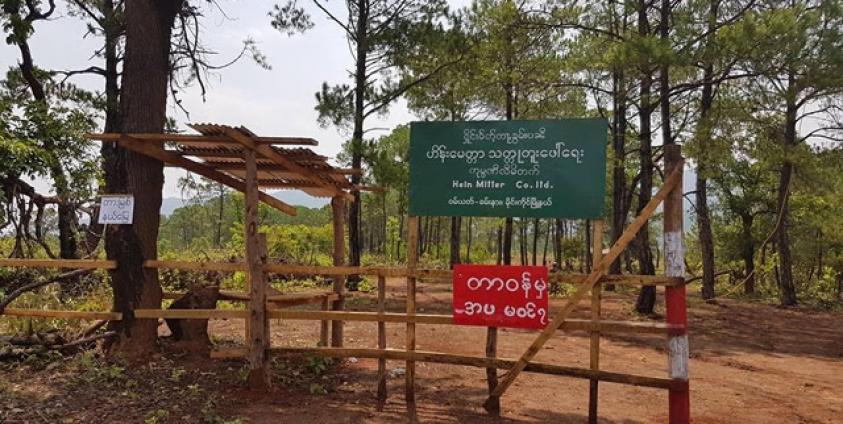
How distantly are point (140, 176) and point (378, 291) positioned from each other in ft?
10.3

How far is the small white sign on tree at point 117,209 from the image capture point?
5969 millimetres

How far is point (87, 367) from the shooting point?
565cm

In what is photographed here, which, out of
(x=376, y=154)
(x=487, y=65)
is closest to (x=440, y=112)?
(x=487, y=65)

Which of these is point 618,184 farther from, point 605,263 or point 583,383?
point 605,263

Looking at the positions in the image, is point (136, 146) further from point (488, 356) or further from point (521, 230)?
point (521, 230)

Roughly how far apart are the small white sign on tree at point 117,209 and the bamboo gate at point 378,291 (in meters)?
0.50

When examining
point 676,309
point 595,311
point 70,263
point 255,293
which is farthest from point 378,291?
point 70,263

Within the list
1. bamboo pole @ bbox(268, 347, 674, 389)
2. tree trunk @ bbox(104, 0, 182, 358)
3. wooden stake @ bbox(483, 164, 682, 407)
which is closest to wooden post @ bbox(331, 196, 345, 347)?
bamboo pole @ bbox(268, 347, 674, 389)

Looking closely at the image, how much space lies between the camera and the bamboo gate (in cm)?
436

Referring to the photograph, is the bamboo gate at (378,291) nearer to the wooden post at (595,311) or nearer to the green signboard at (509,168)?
the wooden post at (595,311)

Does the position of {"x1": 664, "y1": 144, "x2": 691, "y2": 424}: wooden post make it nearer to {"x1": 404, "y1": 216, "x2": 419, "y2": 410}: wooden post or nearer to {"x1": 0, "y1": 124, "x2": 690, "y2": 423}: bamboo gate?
{"x1": 0, "y1": 124, "x2": 690, "y2": 423}: bamboo gate

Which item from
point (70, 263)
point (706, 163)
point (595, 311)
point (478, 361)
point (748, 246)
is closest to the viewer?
point (595, 311)

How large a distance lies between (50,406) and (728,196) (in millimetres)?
26937

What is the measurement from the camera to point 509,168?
4.88m
